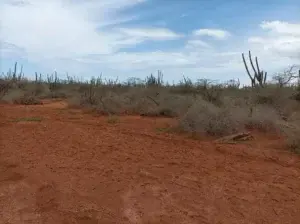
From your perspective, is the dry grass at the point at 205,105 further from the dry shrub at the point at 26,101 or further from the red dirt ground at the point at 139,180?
the red dirt ground at the point at 139,180

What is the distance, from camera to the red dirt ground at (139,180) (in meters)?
5.80

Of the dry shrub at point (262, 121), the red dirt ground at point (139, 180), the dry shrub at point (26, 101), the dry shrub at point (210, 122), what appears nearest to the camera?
the red dirt ground at point (139, 180)

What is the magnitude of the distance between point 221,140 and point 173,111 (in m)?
4.63

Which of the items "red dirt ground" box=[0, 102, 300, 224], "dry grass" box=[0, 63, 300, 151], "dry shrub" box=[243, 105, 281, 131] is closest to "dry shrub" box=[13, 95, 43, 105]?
"dry grass" box=[0, 63, 300, 151]

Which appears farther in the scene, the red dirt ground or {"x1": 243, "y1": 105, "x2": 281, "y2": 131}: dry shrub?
{"x1": 243, "y1": 105, "x2": 281, "y2": 131}: dry shrub

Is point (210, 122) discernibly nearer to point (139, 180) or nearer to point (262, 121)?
point (262, 121)

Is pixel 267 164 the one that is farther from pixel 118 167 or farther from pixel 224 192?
pixel 118 167

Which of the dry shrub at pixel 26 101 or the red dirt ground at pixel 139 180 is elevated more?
the dry shrub at pixel 26 101

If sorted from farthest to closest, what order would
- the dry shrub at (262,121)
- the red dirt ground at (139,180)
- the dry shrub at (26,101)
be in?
the dry shrub at (26,101) → the dry shrub at (262,121) → the red dirt ground at (139,180)

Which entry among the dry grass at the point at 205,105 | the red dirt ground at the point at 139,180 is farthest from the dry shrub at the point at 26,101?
the red dirt ground at the point at 139,180

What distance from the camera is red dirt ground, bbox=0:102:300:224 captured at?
19.0ft

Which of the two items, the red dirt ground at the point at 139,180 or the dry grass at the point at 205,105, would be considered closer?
the red dirt ground at the point at 139,180

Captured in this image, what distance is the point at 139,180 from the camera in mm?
6812

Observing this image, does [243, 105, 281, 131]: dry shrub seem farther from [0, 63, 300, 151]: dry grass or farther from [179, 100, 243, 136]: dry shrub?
[179, 100, 243, 136]: dry shrub
